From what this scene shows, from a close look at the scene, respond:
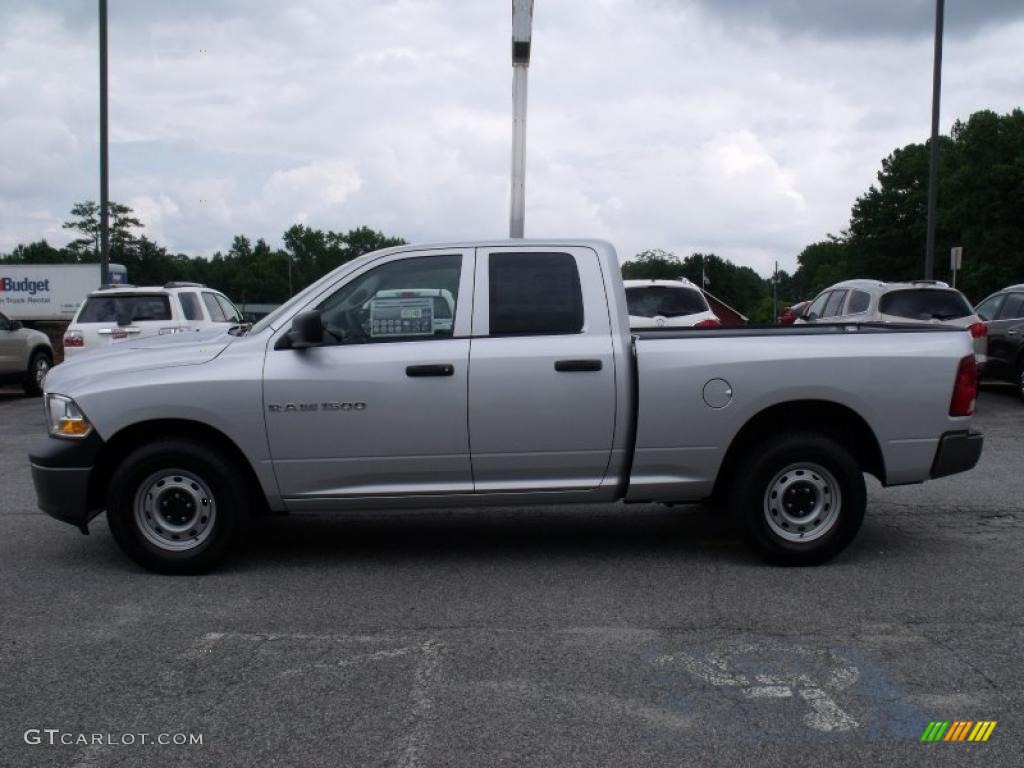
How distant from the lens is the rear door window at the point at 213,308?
16.0 metres

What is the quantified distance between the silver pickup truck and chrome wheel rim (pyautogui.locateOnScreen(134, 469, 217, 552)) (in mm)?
11

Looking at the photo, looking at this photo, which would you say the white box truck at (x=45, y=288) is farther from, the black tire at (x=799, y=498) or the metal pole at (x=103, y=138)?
the black tire at (x=799, y=498)

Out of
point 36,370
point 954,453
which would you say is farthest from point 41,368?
point 954,453

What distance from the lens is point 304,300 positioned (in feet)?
20.1

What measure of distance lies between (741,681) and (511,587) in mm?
1717

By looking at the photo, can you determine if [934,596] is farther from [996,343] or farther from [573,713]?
[996,343]

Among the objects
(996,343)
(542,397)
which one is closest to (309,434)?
(542,397)

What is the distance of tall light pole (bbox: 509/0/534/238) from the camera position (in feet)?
37.6

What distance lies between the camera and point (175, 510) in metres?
6.06

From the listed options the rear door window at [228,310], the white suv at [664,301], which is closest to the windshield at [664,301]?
the white suv at [664,301]

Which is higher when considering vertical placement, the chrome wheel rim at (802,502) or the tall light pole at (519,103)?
the tall light pole at (519,103)

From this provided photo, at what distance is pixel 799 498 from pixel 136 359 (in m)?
3.95

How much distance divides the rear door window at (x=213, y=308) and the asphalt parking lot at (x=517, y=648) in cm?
887

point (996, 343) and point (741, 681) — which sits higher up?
point (996, 343)
